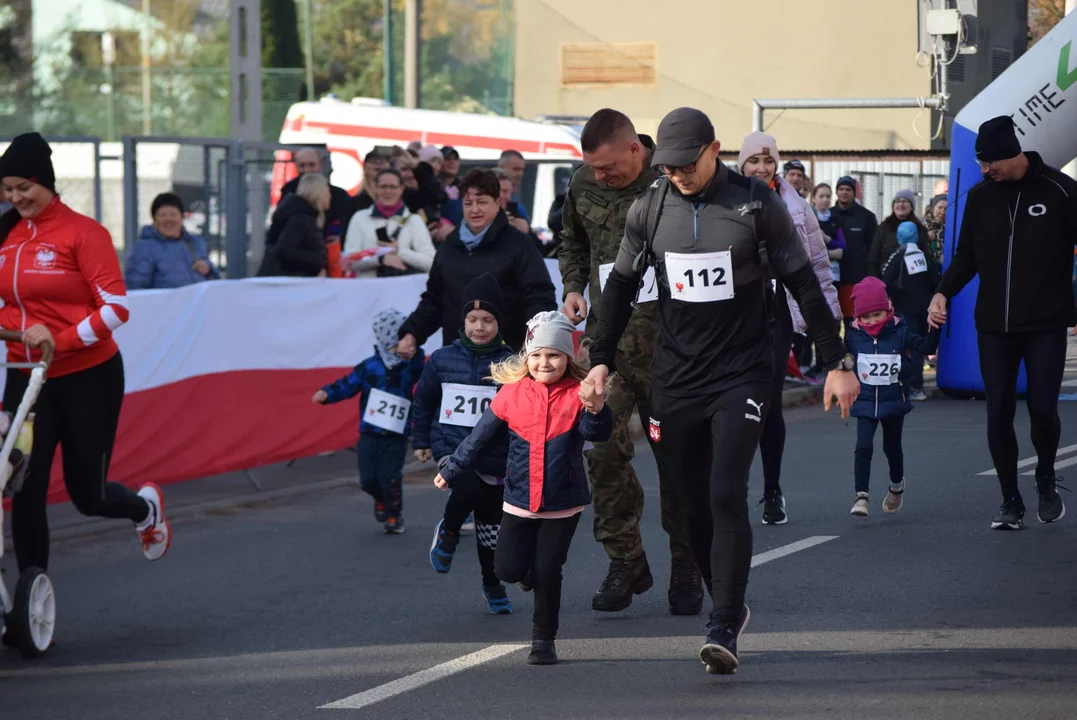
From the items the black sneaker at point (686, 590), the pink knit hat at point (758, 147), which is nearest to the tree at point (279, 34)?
the pink knit hat at point (758, 147)

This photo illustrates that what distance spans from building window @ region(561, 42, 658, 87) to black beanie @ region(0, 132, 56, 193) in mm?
36891

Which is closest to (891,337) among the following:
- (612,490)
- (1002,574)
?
(1002,574)

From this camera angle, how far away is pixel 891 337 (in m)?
10.8

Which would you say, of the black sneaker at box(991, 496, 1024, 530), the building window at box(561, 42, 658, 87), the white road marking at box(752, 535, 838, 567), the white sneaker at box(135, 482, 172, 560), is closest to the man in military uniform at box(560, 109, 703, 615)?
the white road marking at box(752, 535, 838, 567)

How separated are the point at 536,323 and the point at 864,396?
4.12m

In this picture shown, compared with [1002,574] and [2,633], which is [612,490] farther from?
[2,633]

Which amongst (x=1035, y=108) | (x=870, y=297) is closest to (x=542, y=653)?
(x=870, y=297)

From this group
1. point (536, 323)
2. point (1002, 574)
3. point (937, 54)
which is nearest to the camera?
point (536, 323)

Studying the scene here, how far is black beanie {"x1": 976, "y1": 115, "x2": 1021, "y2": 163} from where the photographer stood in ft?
30.5

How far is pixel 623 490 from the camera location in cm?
794

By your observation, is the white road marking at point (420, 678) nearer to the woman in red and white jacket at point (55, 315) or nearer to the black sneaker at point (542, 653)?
the black sneaker at point (542, 653)

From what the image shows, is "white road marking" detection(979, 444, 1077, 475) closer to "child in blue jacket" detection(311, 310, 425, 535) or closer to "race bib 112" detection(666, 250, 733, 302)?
"child in blue jacket" detection(311, 310, 425, 535)

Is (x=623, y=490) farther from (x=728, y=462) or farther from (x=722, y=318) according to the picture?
(x=722, y=318)

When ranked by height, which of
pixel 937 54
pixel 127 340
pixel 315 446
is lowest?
pixel 315 446
